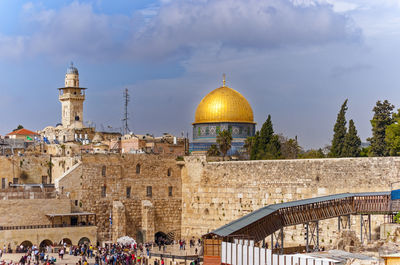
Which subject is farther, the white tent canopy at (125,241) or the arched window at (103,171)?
the arched window at (103,171)

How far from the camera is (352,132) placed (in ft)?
129

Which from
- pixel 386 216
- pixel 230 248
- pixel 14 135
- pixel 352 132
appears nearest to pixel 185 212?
pixel 352 132

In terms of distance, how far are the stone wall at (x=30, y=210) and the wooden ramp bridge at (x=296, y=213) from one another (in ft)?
45.2

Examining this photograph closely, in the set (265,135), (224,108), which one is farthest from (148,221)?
(224,108)

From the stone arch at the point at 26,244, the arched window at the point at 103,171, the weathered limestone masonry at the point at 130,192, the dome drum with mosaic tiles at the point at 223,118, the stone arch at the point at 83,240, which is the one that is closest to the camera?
the stone arch at the point at 26,244

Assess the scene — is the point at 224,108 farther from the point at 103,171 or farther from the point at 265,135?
the point at 103,171

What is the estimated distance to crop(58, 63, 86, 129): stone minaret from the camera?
55.3m

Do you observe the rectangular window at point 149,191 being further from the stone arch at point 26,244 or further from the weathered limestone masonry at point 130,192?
the stone arch at point 26,244

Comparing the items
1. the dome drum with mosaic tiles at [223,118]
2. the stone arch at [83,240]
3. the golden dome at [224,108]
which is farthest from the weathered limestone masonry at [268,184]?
the golden dome at [224,108]

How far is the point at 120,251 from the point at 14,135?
3137 cm

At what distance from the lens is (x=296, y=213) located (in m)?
26.9

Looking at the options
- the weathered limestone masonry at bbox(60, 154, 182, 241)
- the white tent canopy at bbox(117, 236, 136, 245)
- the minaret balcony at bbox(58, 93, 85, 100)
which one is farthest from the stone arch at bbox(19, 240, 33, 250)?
the minaret balcony at bbox(58, 93, 85, 100)

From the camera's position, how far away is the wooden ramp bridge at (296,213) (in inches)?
960

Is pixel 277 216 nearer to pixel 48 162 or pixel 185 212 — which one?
pixel 185 212
